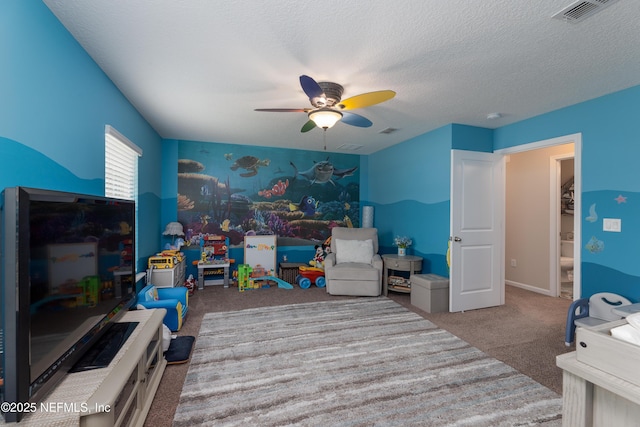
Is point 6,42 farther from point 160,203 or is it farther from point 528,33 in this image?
point 160,203

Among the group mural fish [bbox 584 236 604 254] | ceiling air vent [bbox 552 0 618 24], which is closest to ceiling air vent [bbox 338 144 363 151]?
mural fish [bbox 584 236 604 254]

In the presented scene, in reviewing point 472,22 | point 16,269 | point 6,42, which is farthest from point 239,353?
point 472,22

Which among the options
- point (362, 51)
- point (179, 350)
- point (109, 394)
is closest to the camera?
point (109, 394)

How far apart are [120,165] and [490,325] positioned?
171 inches

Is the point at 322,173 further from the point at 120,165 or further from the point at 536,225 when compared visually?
the point at 536,225

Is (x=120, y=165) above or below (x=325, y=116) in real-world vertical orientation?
below

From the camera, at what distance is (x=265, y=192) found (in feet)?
17.3

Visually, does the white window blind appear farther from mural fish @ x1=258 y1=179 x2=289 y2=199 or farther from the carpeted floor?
mural fish @ x1=258 y1=179 x2=289 y2=199

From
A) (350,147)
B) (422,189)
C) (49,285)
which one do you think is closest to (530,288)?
(422,189)

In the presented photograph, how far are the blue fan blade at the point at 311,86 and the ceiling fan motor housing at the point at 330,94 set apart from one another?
9.0 inches

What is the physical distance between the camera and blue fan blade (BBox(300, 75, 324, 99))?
199 cm

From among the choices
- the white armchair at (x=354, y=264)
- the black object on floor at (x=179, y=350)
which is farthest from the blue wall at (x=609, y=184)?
the black object on floor at (x=179, y=350)

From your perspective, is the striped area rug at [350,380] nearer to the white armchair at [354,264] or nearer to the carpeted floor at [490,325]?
the carpeted floor at [490,325]

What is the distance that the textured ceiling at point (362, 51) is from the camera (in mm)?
1661
